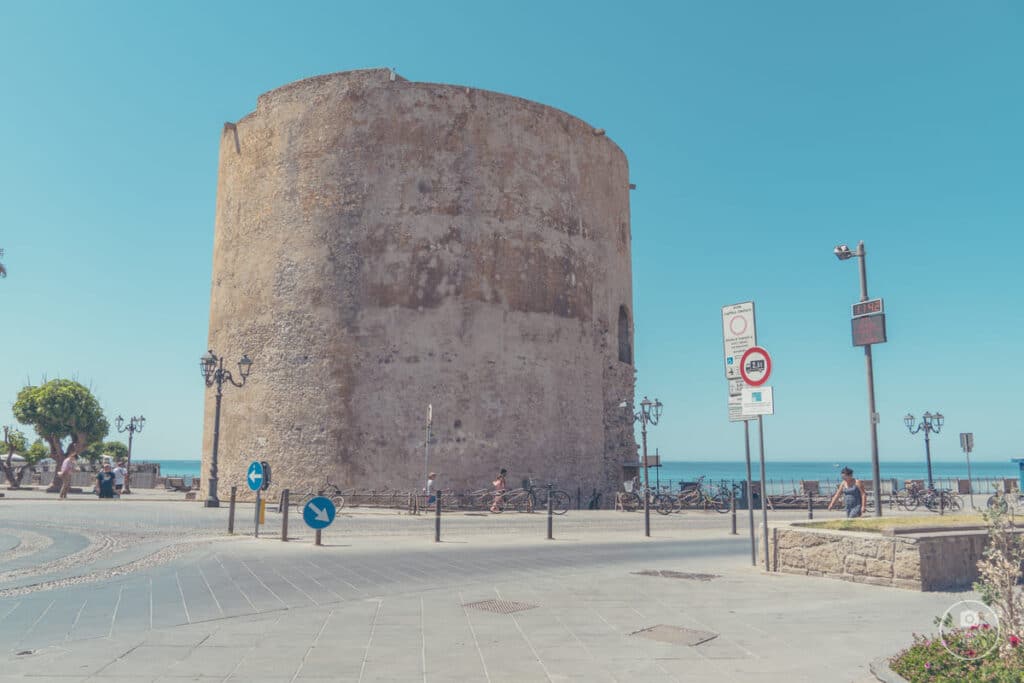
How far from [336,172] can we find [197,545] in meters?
14.4

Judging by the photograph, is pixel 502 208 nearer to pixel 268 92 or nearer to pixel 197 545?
pixel 268 92

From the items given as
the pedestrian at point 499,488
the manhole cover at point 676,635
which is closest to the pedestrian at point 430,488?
the pedestrian at point 499,488

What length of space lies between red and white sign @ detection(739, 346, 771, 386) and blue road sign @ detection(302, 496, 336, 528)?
237 inches

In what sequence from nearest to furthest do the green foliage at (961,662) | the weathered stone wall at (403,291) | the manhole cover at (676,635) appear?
1. the green foliage at (961,662)
2. the manhole cover at (676,635)
3. the weathered stone wall at (403,291)

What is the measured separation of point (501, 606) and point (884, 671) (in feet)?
10.8

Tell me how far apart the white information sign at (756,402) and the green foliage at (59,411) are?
148 feet

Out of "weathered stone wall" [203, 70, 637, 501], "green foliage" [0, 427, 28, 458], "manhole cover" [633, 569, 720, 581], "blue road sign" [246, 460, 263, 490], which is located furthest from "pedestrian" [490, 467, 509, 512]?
"green foliage" [0, 427, 28, 458]

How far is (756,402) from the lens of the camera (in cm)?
930

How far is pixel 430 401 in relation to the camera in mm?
23031

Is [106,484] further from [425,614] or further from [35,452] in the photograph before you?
[35,452]

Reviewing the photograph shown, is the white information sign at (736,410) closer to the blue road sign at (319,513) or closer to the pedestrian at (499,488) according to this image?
the blue road sign at (319,513)

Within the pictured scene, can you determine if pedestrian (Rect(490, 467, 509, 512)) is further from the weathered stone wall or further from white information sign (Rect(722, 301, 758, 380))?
white information sign (Rect(722, 301, 758, 380))

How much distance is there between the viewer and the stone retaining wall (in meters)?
7.75

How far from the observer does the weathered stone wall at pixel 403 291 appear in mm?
22938
